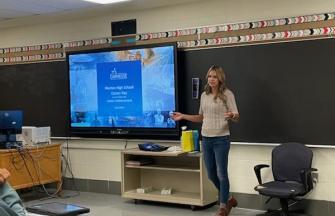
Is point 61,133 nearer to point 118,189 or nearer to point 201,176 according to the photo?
point 118,189

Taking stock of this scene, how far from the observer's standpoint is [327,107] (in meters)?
5.04

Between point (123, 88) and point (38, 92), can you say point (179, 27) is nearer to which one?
point (123, 88)

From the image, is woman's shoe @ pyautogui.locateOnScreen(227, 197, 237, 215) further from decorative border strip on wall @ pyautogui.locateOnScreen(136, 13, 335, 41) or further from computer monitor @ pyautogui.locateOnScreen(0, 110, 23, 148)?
computer monitor @ pyautogui.locateOnScreen(0, 110, 23, 148)

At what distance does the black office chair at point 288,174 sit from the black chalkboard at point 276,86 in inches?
6.6

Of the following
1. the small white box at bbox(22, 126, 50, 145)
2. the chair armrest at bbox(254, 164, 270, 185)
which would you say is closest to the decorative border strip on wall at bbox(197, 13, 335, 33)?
the chair armrest at bbox(254, 164, 270, 185)

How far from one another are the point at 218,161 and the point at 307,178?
36.6 inches

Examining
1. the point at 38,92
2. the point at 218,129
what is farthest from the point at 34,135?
the point at 218,129

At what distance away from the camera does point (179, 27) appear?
6.10m

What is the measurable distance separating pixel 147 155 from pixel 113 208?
2.59 feet

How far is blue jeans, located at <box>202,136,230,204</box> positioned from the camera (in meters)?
5.08

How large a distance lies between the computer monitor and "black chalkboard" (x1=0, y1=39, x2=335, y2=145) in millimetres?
2241

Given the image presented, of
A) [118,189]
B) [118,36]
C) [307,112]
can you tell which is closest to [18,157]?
[118,189]

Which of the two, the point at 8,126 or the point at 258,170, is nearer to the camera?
the point at 258,170

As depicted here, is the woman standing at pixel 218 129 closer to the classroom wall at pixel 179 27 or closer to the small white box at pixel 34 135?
the classroom wall at pixel 179 27
